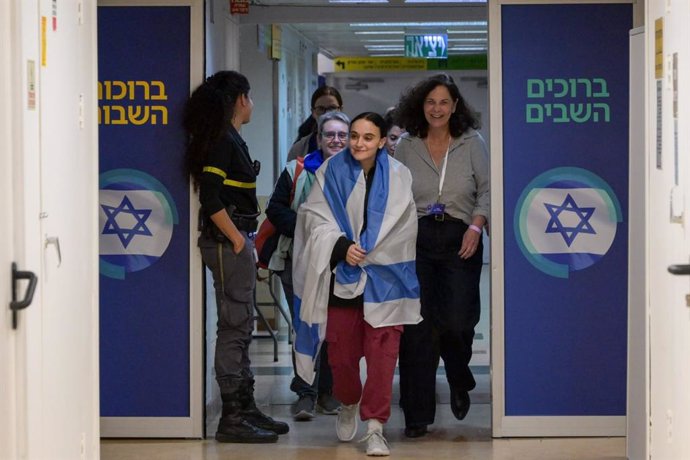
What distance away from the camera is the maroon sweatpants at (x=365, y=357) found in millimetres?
5734

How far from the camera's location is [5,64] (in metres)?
3.58

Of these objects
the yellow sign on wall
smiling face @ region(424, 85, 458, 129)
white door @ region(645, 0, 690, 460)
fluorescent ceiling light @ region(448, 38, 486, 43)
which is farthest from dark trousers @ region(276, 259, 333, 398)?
the yellow sign on wall

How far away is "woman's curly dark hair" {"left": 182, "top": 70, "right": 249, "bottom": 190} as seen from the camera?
5.91 meters

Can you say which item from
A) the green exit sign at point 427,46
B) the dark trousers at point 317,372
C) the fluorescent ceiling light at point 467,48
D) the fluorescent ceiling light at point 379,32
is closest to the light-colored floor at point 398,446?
the dark trousers at point 317,372

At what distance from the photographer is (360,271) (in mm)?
5730

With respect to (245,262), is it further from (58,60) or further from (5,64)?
(5,64)

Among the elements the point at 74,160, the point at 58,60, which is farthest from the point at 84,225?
the point at 58,60

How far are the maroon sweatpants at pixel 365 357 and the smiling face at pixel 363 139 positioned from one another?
709 millimetres

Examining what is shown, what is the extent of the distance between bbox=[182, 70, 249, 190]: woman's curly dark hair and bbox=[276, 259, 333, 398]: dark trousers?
33.3 inches

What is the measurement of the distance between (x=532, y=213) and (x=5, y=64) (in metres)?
3.07

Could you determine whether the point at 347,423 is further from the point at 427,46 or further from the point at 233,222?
the point at 427,46

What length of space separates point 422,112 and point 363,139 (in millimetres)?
540

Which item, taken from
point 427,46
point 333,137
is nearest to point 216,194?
point 333,137

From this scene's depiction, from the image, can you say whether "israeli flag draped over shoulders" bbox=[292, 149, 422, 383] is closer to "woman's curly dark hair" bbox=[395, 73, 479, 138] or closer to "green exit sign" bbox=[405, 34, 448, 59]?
"woman's curly dark hair" bbox=[395, 73, 479, 138]
